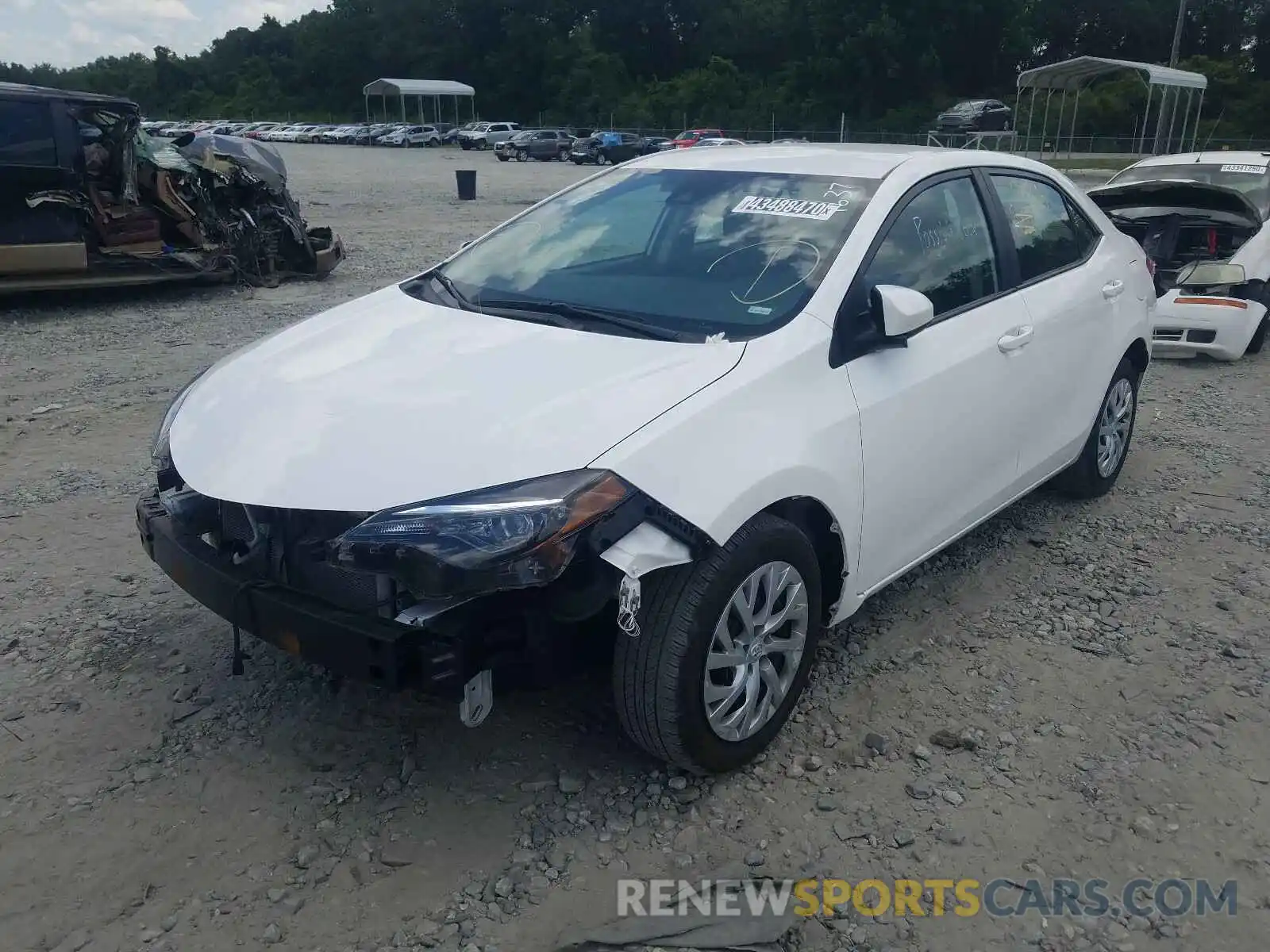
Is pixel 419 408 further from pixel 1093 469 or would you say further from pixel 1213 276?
pixel 1213 276

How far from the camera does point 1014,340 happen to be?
156 inches

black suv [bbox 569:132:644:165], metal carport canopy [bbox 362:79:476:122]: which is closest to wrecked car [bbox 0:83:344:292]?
black suv [bbox 569:132:644:165]

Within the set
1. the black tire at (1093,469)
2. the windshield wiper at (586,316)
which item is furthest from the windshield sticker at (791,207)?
the black tire at (1093,469)

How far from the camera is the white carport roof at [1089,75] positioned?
20344 mm

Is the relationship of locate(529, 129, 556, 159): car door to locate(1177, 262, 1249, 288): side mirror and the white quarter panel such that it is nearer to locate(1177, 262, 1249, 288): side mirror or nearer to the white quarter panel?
locate(1177, 262, 1249, 288): side mirror

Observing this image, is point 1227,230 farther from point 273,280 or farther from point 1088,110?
point 1088,110

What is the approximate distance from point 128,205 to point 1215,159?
397 inches

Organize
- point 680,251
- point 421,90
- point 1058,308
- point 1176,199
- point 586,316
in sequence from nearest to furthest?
point 586,316 < point 680,251 < point 1058,308 < point 1176,199 < point 421,90

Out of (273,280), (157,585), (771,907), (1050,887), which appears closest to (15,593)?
(157,585)

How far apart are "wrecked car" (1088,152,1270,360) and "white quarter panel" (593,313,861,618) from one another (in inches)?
231

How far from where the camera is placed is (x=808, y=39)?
6700 centimetres

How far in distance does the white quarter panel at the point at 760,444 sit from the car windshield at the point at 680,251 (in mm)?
189

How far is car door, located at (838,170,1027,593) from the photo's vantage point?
3.30 metres

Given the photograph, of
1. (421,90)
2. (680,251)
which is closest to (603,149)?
(421,90)
